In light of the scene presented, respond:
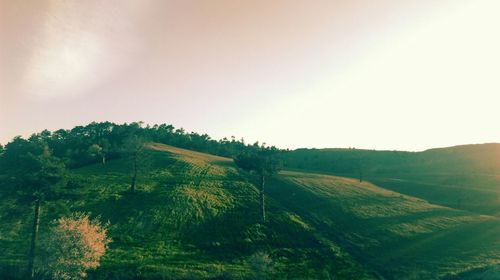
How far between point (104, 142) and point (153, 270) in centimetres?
10707

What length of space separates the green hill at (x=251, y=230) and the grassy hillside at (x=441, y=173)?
1688 cm

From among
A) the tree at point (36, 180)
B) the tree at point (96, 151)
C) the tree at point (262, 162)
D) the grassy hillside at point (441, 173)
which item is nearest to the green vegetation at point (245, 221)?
the tree at point (36, 180)

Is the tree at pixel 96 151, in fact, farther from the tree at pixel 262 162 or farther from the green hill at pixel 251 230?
the tree at pixel 262 162

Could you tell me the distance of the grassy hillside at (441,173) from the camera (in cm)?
11206

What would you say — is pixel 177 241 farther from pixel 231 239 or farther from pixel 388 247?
pixel 388 247

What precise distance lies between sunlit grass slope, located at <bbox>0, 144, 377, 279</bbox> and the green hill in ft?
0.65

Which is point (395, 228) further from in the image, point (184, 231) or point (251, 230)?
point (184, 231)

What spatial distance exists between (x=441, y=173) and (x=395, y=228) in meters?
91.9

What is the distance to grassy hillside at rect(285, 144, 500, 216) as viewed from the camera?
112062 mm

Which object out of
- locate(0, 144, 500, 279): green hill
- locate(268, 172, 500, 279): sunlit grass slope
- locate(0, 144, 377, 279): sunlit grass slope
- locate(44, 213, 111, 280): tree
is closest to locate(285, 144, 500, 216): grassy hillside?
locate(268, 172, 500, 279): sunlit grass slope

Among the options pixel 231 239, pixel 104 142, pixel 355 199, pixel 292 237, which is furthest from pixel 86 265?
pixel 104 142

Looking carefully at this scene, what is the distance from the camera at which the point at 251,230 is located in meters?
73.2

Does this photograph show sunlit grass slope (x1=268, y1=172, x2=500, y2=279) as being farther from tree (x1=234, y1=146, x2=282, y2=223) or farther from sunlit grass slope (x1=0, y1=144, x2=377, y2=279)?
tree (x1=234, y1=146, x2=282, y2=223)

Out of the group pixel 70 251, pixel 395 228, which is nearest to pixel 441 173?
pixel 395 228
